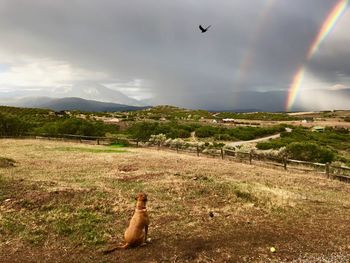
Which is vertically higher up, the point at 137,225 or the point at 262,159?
the point at 137,225

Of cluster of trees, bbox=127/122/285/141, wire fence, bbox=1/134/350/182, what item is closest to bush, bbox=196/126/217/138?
cluster of trees, bbox=127/122/285/141

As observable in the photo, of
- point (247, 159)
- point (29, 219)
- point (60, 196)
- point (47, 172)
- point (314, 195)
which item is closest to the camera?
point (29, 219)

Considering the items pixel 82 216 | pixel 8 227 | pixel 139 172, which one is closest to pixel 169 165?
pixel 139 172

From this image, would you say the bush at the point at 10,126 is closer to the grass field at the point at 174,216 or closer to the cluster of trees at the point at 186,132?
the cluster of trees at the point at 186,132

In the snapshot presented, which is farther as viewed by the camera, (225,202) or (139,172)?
(139,172)

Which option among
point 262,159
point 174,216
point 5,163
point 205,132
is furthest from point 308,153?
point 205,132

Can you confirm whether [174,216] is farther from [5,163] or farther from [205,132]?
[205,132]

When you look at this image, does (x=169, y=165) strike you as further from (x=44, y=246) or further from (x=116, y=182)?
(x=44, y=246)
